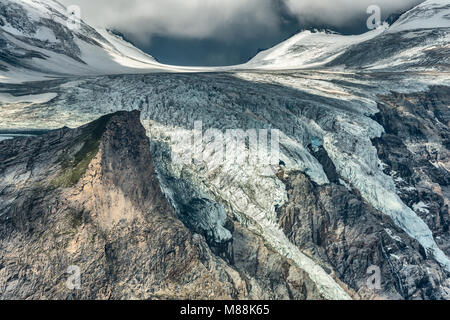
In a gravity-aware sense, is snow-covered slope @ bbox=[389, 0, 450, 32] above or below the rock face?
above

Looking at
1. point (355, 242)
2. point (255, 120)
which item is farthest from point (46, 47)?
point (355, 242)

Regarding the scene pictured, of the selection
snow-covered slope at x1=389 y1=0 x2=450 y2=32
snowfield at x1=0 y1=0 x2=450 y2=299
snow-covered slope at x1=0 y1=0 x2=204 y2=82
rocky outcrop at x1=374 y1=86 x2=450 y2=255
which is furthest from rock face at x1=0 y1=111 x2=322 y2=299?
snow-covered slope at x1=389 y1=0 x2=450 y2=32

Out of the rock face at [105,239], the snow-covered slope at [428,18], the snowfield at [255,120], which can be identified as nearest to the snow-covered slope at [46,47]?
the snowfield at [255,120]

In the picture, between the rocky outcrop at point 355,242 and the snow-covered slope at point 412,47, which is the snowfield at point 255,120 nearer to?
the rocky outcrop at point 355,242

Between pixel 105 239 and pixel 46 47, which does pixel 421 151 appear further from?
pixel 46 47

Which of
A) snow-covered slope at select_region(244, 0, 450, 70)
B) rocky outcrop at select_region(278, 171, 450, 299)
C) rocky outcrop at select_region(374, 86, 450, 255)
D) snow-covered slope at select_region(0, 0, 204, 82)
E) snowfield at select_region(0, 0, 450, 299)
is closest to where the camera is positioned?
rocky outcrop at select_region(278, 171, 450, 299)

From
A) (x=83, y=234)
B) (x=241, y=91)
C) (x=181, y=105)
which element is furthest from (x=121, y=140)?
(x=241, y=91)

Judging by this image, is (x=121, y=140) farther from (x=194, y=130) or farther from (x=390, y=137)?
(x=390, y=137)

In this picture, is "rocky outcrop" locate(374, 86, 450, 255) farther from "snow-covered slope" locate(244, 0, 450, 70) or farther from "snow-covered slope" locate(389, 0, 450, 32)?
"snow-covered slope" locate(389, 0, 450, 32)

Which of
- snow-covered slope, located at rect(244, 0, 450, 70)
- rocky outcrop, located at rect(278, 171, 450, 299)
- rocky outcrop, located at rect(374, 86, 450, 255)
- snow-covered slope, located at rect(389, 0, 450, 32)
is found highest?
Result: snow-covered slope, located at rect(389, 0, 450, 32)
